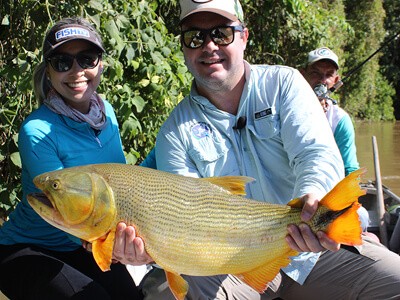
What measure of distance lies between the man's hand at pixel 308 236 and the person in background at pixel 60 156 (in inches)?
44.0

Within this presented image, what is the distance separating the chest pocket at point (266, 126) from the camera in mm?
3070

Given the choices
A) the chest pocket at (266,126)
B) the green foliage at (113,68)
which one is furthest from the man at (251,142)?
the green foliage at (113,68)

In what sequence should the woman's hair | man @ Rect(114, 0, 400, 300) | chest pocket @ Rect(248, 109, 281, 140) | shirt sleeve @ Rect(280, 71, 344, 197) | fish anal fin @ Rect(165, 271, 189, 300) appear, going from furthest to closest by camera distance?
the woman's hair → chest pocket @ Rect(248, 109, 281, 140) → man @ Rect(114, 0, 400, 300) → shirt sleeve @ Rect(280, 71, 344, 197) → fish anal fin @ Rect(165, 271, 189, 300)

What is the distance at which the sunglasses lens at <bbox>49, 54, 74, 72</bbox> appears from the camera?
10.6 feet

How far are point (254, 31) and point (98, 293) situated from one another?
8.76m

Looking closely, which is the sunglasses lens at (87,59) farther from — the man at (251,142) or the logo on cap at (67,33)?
the man at (251,142)

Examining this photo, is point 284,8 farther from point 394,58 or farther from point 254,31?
point 394,58

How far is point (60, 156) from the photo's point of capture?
3084mm

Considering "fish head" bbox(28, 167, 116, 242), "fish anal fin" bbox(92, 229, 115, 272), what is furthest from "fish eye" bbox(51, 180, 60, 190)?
"fish anal fin" bbox(92, 229, 115, 272)

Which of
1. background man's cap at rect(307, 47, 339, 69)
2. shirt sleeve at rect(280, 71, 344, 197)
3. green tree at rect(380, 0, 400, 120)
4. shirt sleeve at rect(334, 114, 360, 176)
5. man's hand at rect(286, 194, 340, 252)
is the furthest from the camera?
green tree at rect(380, 0, 400, 120)

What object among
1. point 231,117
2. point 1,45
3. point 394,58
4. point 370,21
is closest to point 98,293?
point 231,117

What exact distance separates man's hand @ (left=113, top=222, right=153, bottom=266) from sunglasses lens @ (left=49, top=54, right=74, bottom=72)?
1.26 metres

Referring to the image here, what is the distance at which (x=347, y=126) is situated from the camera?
4.56 metres

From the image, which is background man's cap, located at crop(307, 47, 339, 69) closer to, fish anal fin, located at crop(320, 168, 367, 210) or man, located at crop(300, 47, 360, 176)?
man, located at crop(300, 47, 360, 176)
